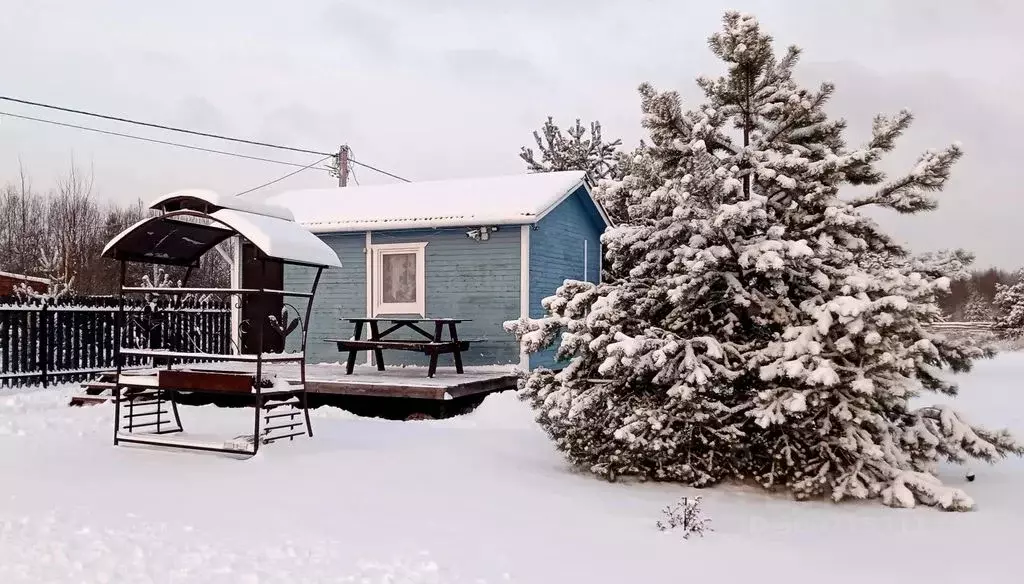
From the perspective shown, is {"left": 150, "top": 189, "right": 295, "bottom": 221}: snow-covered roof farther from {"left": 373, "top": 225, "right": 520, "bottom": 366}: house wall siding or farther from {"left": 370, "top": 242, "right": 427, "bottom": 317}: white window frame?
{"left": 370, "top": 242, "right": 427, "bottom": 317}: white window frame

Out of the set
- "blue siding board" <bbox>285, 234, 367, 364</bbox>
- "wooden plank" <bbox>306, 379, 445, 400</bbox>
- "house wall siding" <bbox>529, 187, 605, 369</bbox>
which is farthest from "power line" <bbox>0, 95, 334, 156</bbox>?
"wooden plank" <bbox>306, 379, 445, 400</bbox>

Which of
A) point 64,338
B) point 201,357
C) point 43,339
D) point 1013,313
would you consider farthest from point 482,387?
point 1013,313

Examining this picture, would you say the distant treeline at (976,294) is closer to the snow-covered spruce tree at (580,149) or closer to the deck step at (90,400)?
the snow-covered spruce tree at (580,149)

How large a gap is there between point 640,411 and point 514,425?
3.18 metres

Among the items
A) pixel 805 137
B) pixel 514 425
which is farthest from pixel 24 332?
pixel 805 137

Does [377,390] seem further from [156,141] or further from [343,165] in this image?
[343,165]

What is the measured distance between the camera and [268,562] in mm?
4363

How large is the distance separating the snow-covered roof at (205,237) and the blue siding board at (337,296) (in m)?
4.85

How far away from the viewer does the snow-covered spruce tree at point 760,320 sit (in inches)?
238

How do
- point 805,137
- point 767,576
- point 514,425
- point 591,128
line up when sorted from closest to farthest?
point 767,576 < point 805,137 < point 514,425 < point 591,128

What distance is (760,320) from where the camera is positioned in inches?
263

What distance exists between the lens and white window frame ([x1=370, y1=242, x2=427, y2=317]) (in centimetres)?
1362

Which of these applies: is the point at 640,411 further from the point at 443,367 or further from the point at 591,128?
the point at 591,128

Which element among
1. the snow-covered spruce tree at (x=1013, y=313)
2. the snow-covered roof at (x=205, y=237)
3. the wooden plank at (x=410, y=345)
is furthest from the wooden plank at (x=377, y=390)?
the snow-covered spruce tree at (x=1013, y=313)
